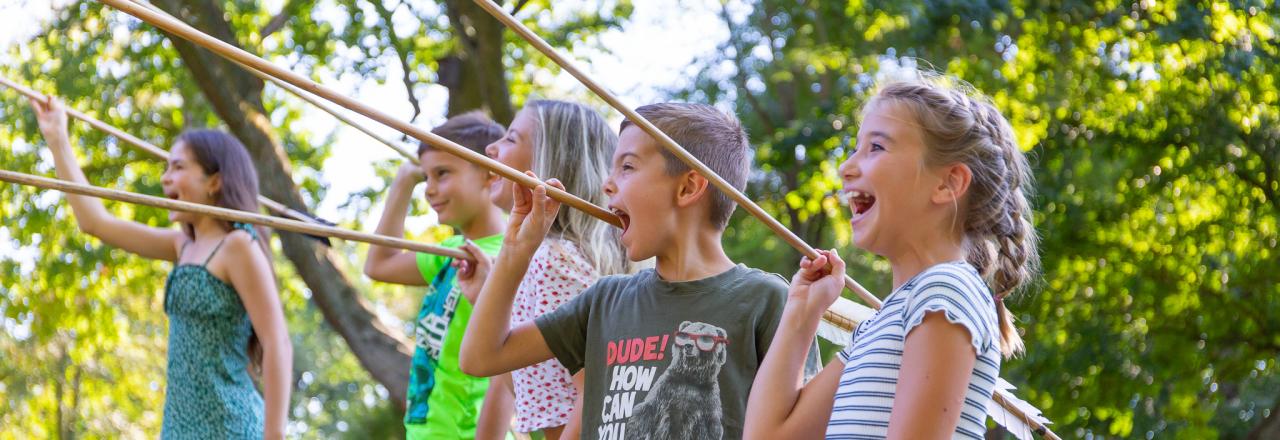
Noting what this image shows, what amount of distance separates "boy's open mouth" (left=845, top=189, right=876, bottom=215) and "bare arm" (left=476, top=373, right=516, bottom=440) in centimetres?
142

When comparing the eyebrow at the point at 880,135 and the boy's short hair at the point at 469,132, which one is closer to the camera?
the eyebrow at the point at 880,135

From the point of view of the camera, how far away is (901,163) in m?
2.32

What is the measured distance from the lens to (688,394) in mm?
2648

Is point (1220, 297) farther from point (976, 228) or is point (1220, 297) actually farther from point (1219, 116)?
point (976, 228)

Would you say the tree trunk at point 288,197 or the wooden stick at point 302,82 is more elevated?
the tree trunk at point 288,197

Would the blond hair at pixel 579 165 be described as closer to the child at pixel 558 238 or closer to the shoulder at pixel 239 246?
the child at pixel 558 238

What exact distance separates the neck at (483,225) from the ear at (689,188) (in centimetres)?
132

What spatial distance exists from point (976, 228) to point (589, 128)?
4.59ft

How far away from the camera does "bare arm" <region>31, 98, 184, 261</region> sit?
4402 mm

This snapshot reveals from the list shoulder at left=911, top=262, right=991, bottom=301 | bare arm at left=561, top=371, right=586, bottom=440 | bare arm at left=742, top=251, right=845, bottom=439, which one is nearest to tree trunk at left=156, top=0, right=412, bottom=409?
bare arm at left=561, top=371, right=586, bottom=440

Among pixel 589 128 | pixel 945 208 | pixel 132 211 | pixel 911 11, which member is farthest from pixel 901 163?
pixel 132 211

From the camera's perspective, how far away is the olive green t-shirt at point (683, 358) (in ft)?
8.66

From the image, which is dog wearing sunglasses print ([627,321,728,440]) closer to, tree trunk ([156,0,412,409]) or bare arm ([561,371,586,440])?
bare arm ([561,371,586,440])

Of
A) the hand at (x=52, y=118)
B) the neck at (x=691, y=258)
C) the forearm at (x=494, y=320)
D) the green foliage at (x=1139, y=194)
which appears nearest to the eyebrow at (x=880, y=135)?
the neck at (x=691, y=258)
